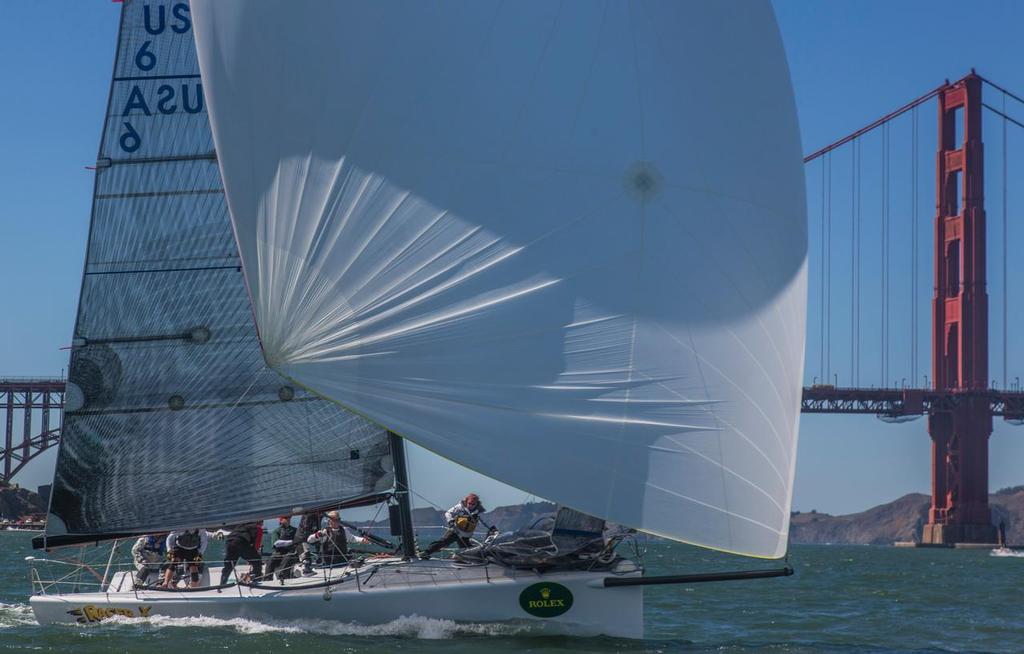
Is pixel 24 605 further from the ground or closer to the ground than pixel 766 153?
closer to the ground

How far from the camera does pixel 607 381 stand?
8.38 meters

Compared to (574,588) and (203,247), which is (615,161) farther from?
(203,247)

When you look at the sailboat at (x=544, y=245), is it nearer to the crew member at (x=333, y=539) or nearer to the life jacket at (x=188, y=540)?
the crew member at (x=333, y=539)

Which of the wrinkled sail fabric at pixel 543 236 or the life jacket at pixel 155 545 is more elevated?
the wrinkled sail fabric at pixel 543 236

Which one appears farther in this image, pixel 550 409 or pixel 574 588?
pixel 574 588

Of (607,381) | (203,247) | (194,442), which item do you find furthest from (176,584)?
(607,381)

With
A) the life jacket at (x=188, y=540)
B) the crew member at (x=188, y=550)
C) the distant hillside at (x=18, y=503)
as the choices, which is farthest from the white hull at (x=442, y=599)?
the distant hillside at (x=18, y=503)

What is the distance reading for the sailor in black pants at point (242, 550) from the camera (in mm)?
10477

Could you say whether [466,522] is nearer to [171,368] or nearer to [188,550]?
[188,550]

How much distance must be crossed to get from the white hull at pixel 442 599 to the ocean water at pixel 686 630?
0.07 meters

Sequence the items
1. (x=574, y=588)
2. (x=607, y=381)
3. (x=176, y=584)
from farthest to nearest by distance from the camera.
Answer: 1. (x=176, y=584)
2. (x=574, y=588)
3. (x=607, y=381)

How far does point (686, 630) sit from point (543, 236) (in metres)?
4.23

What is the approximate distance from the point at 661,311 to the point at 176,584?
4.34m

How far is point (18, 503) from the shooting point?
186 feet
